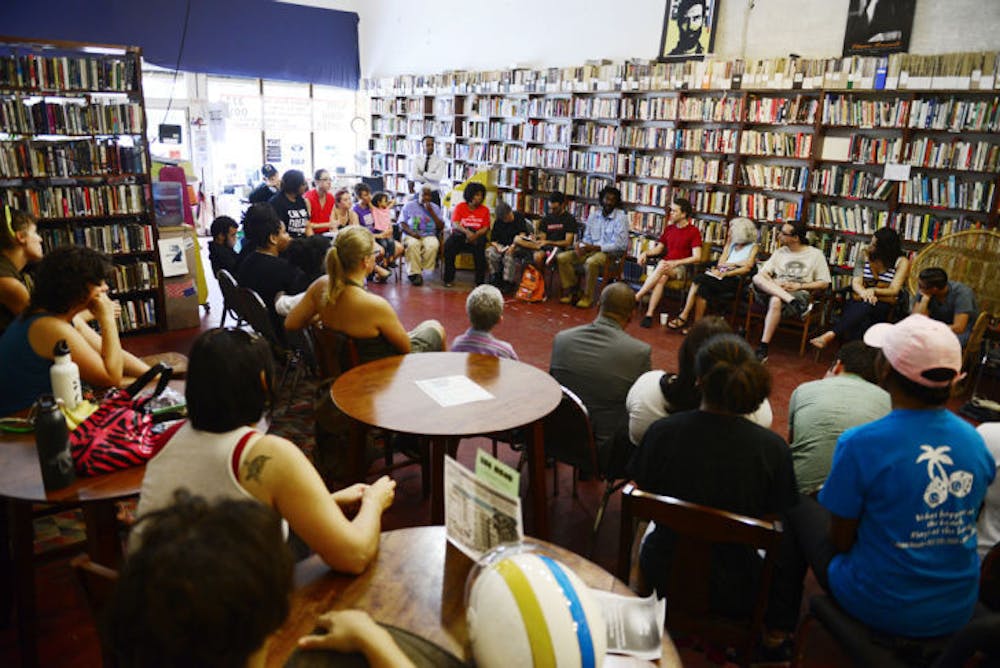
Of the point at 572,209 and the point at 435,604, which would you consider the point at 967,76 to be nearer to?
the point at 572,209

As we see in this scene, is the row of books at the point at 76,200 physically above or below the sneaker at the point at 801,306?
above

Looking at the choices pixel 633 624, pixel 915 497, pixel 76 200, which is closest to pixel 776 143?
pixel 915 497

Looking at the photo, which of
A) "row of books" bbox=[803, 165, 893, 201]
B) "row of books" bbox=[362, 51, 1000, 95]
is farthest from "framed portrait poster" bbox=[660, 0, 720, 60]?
"row of books" bbox=[803, 165, 893, 201]

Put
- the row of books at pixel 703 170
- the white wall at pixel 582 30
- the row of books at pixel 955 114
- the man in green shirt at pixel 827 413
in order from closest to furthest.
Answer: the man in green shirt at pixel 827 413 < the row of books at pixel 955 114 < the white wall at pixel 582 30 < the row of books at pixel 703 170

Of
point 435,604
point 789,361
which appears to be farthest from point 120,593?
point 789,361

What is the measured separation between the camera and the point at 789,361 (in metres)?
5.84

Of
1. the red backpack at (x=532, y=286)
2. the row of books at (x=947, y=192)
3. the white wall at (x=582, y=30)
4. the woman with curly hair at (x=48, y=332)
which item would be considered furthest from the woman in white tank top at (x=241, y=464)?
the white wall at (x=582, y=30)

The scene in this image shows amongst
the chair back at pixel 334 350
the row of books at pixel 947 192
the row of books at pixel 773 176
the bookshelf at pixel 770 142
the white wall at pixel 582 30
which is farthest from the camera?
the row of books at pixel 773 176

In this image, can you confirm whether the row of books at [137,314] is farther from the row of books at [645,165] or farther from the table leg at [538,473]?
the row of books at [645,165]

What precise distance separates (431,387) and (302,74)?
1033cm

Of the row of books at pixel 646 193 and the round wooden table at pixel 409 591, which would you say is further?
the row of books at pixel 646 193

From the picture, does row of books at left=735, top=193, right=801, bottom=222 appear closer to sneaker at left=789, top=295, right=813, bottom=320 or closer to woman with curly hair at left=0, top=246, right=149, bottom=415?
sneaker at left=789, top=295, right=813, bottom=320

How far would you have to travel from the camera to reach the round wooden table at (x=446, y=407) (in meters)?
2.37

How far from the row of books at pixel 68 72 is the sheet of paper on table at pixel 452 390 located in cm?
437
